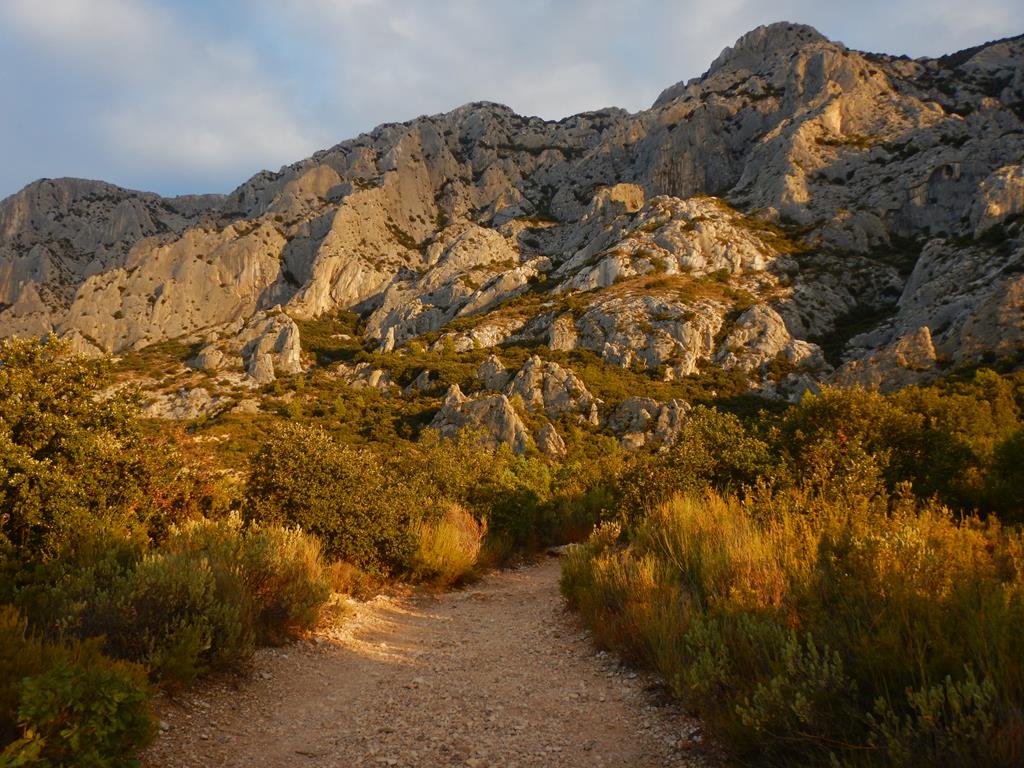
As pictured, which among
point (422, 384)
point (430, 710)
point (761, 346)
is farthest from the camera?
point (422, 384)

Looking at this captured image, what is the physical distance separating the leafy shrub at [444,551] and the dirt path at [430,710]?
3607 mm

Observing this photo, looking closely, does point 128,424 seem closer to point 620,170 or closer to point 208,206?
point 620,170

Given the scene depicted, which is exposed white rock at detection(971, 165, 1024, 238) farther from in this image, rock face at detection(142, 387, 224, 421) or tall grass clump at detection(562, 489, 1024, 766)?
rock face at detection(142, 387, 224, 421)

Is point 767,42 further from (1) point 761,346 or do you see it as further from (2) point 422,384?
(2) point 422,384

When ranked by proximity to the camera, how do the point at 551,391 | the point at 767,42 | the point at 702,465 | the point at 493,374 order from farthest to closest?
the point at 767,42, the point at 493,374, the point at 551,391, the point at 702,465

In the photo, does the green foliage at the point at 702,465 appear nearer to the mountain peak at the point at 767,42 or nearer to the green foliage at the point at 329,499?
the green foliage at the point at 329,499

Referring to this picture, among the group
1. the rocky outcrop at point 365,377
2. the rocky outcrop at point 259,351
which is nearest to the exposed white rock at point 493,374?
the rocky outcrop at point 365,377

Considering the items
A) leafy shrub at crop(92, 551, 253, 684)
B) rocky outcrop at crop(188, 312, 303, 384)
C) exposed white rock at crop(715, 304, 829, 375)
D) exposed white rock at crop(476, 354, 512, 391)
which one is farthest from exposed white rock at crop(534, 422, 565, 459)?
rocky outcrop at crop(188, 312, 303, 384)

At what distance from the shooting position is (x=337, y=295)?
339ft

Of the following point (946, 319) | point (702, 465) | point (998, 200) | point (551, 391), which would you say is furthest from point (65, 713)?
point (998, 200)

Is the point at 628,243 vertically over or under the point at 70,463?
over

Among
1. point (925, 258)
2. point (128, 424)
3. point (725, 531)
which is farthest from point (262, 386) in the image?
point (925, 258)

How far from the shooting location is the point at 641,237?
81938 millimetres

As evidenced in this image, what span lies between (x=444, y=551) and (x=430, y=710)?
7178 mm
